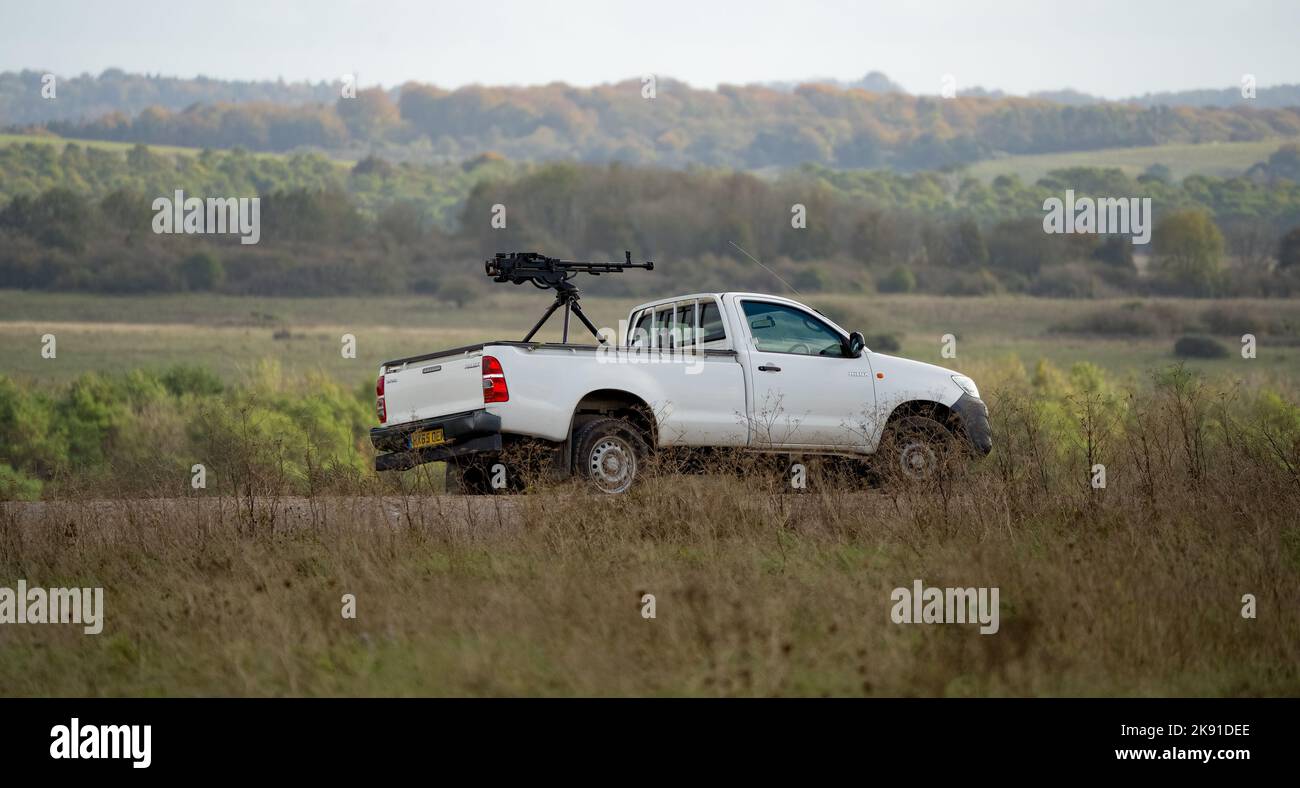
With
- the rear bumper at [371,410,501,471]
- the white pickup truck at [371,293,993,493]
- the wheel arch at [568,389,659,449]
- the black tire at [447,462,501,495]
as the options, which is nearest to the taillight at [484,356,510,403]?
the white pickup truck at [371,293,993,493]

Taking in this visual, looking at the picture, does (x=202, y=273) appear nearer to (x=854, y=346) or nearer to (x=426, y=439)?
(x=426, y=439)

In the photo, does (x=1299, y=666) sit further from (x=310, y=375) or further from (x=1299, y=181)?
(x=1299, y=181)

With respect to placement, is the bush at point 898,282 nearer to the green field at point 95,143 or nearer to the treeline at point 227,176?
the treeline at point 227,176

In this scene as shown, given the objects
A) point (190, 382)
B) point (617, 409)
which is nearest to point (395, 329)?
point (190, 382)

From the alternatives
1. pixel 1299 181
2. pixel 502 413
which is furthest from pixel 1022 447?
pixel 1299 181

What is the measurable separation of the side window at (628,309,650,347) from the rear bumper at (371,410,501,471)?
2680 mm

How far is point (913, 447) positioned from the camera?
14.3 metres

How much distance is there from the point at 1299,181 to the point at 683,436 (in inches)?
6542

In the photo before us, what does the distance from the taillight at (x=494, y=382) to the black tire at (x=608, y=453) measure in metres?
0.81

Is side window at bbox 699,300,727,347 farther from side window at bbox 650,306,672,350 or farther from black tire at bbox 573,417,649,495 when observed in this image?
black tire at bbox 573,417,649,495

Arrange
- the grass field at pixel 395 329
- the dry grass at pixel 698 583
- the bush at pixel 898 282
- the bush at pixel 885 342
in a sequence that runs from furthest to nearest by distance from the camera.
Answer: the bush at pixel 898 282, the bush at pixel 885 342, the grass field at pixel 395 329, the dry grass at pixel 698 583

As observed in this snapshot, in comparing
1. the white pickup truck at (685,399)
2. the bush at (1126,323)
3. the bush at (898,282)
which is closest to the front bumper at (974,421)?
the white pickup truck at (685,399)

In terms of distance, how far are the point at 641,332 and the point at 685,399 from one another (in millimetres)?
2009

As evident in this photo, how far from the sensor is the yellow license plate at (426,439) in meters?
13.3
